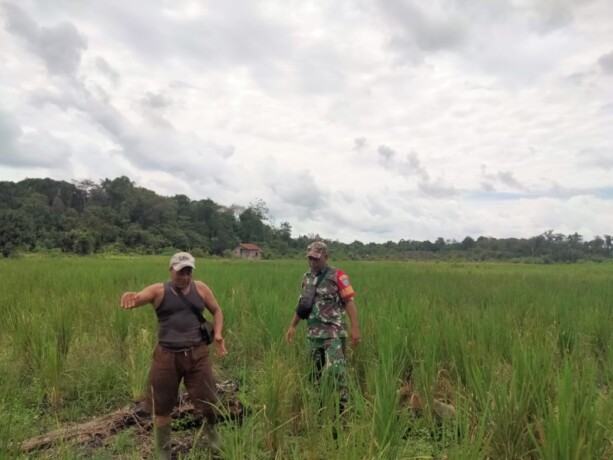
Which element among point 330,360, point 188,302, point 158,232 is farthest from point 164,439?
point 158,232

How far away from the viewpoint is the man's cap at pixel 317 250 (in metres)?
4.20

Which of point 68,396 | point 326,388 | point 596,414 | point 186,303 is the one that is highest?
point 186,303

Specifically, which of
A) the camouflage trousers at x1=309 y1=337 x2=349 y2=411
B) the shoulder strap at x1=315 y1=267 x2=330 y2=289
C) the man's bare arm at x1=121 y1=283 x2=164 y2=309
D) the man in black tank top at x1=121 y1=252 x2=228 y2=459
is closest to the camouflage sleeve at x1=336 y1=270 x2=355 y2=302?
the shoulder strap at x1=315 y1=267 x2=330 y2=289

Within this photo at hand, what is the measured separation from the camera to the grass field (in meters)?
2.60

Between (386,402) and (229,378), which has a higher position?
(386,402)

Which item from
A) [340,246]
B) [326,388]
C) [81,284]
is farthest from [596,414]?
[340,246]

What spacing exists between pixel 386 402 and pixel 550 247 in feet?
208

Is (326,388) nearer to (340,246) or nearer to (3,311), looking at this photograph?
(3,311)

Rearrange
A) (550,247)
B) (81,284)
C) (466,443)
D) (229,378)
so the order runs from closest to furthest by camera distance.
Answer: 1. (466,443)
2. (229,378)
3. (81,284)
4. (550,247)

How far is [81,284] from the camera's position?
10.2m

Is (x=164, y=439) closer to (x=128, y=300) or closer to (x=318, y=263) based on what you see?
(x=128, y=300)

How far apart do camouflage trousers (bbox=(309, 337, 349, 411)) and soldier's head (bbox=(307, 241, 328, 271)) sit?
0.68 m

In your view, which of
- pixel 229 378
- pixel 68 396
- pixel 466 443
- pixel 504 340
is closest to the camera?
pixel 466 443

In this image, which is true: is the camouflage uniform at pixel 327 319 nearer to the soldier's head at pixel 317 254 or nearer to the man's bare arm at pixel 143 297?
the soldier's head at pixel 317 254
